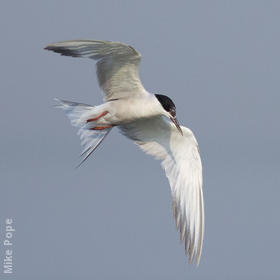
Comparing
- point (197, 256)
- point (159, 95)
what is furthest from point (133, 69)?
point (197, 256)

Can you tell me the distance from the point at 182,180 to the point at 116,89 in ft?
5.75

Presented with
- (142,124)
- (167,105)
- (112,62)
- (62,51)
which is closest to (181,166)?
(142,124)

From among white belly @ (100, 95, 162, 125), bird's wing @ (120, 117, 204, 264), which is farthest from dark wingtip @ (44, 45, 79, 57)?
bird's wing @ (120, 117, 204, 264)

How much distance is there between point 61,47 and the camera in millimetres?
8641

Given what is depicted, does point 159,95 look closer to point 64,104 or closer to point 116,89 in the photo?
point 116,89

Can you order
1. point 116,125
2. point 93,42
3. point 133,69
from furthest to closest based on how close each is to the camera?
point 116,125, point 133,69, point 93,42

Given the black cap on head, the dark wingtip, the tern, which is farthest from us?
the black cap on head

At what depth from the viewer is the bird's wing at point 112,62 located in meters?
8.68

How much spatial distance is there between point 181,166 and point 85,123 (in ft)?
5.43

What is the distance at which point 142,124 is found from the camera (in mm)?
10383

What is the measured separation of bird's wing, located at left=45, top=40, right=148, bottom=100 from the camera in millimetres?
8680

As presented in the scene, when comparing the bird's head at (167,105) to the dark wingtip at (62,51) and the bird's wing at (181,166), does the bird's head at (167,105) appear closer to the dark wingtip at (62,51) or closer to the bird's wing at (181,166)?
the bird's wing at (181,166)

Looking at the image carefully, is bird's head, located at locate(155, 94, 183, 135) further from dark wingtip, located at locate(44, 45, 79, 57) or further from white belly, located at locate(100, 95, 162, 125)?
dark wingtip, located at locate(44, 45, 79, 57)

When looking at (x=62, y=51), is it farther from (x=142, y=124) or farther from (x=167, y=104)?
(x=142, y=124)
